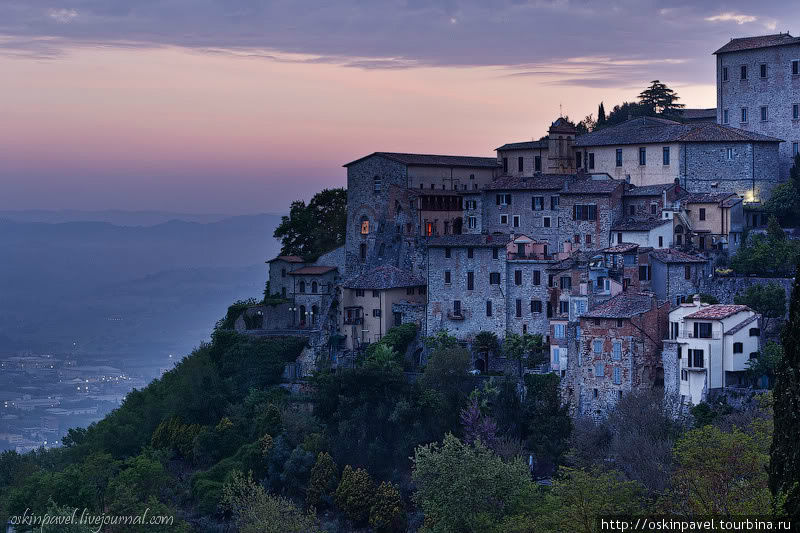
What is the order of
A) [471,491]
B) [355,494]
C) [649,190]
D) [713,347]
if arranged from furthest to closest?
[649,190], [355,494], [713,347], [471,491]

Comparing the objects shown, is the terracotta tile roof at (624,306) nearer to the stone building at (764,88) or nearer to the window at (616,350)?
the window at (616,350)

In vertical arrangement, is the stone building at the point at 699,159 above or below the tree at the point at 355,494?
above

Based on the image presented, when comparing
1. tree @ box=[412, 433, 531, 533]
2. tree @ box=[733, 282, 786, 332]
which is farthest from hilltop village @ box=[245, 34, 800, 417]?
tree @ box=[412, 433, 531, 533]

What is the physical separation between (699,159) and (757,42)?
10.2 meters

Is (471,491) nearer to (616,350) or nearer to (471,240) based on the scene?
(616,350)

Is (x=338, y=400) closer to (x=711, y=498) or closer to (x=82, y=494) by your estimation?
(x=82, y=494)

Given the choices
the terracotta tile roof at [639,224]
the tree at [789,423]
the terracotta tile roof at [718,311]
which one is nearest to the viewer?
the tree at [789,423]

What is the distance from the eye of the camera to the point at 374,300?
64.6 m

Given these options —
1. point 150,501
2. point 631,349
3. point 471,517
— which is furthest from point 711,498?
point 150,501

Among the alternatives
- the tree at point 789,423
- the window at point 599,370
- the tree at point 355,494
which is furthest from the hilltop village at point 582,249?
the tree at point 789,423

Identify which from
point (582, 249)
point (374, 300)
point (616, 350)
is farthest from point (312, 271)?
point (616, 350)

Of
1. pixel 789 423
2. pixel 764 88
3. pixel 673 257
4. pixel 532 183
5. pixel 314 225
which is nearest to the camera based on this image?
pixel 789 423

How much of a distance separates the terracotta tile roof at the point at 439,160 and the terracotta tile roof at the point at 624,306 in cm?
1691

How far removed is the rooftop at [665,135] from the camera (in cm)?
6378
